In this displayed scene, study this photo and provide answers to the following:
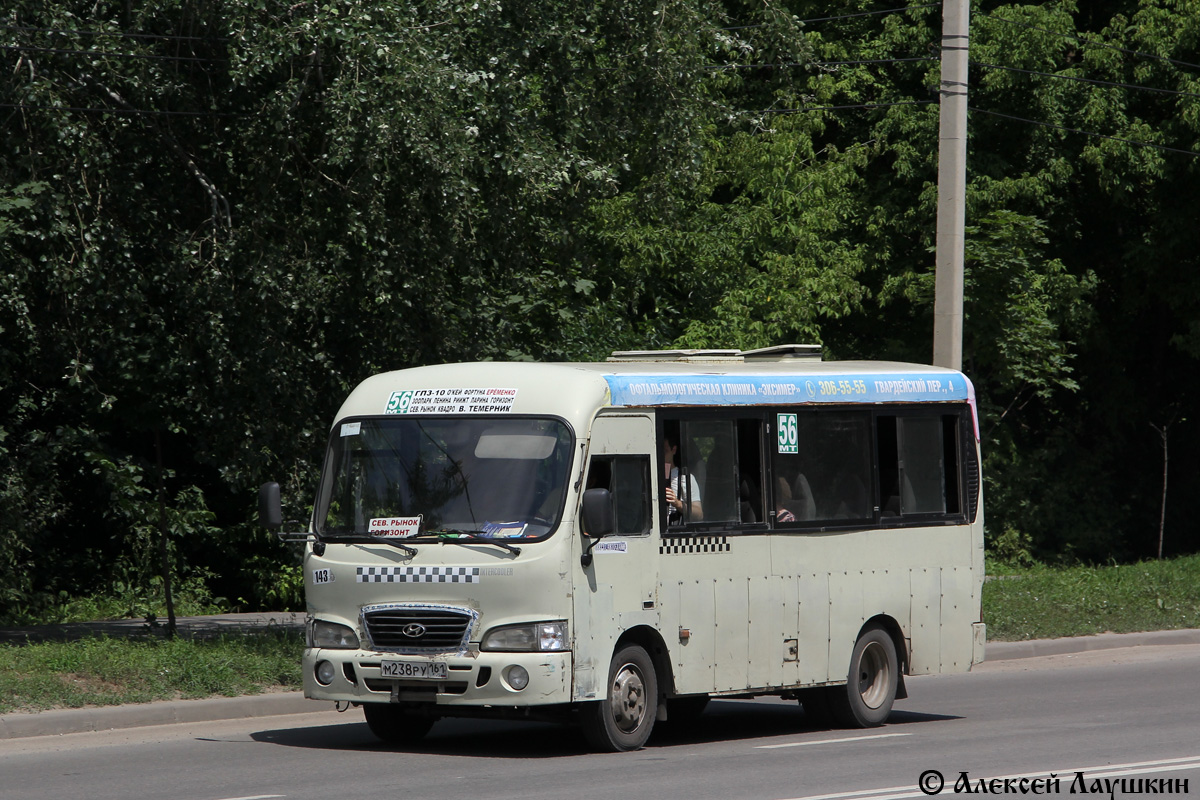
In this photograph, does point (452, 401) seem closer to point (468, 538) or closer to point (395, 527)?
point (395, 527)

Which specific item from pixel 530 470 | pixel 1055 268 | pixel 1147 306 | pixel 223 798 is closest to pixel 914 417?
pixel 530 470

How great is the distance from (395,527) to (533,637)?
4.14 ft

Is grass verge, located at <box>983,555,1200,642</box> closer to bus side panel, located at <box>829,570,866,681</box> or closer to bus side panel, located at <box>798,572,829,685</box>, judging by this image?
bus side panel, located at <box>829,570,866,681</box>

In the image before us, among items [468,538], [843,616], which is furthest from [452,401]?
[843,616]

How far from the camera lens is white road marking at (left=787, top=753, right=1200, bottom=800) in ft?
28.4

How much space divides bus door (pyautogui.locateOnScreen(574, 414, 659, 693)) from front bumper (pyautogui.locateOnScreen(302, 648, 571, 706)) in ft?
0.91

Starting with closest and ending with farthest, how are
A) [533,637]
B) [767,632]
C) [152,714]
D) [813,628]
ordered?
[533,637] → [767,632] → [813,628] → [152,714]

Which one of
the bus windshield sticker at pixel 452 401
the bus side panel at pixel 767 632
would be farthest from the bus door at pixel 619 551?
the bus side panel at pixel 767 632

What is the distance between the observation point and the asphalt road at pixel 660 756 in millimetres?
9062

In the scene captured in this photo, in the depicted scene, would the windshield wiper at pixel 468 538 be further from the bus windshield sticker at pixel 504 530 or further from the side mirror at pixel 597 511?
the side mirror at pixel 597 511

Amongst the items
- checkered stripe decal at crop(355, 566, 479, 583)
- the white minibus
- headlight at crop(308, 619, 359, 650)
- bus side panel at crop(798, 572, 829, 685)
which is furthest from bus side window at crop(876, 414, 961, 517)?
headlight at crop(308, 619, 359, 650)

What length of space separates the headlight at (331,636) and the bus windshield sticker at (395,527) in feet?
2.17

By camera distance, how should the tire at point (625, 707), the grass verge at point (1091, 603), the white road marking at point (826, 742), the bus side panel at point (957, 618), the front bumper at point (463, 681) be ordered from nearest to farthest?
the front bumper at point (463, 681) → the tire at point (625, 707) → the white road marking at point (826, 742) → the bus side panel at point (957, 618) → the grass verge at point (1091, 603)

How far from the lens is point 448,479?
10602mm
